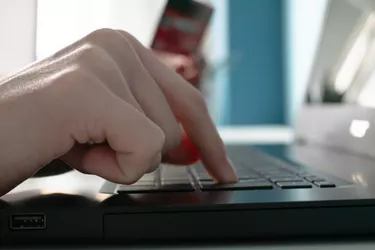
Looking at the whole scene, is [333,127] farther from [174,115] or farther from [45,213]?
[45,213]

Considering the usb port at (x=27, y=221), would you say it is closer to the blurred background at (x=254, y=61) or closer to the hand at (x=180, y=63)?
the hand at (x=180, y=63)

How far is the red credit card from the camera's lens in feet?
1.99

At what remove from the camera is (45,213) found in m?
0.33

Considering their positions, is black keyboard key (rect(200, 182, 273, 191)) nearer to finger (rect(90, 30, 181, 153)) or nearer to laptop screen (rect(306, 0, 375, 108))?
finger (rect(90, 30, 181, 153))

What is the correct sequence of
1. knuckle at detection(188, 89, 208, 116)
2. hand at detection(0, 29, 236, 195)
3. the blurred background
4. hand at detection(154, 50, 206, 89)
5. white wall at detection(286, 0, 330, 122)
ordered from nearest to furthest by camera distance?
1. hand at detection(0, 29, 236, 195)
2. knuckle at detection(188, 89, 208, 116)
3. hand at detection(154, 50, 206, 89)
4. white wall at detection(286, 0, 330, 122)
5. the blurred background

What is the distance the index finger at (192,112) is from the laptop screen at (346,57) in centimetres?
34

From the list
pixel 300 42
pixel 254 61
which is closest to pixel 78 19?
pixel 300 42

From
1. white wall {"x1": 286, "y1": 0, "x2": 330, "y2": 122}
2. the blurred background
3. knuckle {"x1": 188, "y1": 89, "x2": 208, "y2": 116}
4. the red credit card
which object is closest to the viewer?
knuckle {"x1": 188, "y1": 89, "x2": 208, "y2": 116}

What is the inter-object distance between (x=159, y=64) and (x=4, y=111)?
0.13m

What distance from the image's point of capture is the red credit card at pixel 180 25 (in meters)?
0.61

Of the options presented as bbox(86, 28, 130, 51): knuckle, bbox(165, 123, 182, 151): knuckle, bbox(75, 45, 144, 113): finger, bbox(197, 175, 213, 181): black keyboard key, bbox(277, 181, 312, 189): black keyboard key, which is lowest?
bbox(197, 175, 213, 181): black keyboard key

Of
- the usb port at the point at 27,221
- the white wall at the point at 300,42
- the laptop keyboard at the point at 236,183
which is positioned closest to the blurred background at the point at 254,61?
the white wall at the point at 300,42

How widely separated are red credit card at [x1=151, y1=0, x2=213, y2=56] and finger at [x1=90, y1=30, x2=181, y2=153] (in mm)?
207

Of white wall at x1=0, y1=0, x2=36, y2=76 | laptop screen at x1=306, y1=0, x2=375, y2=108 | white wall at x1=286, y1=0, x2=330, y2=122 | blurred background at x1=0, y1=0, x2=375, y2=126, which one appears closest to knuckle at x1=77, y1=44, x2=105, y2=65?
white wall at x1=0, y1=0, x2=36, y2=76
